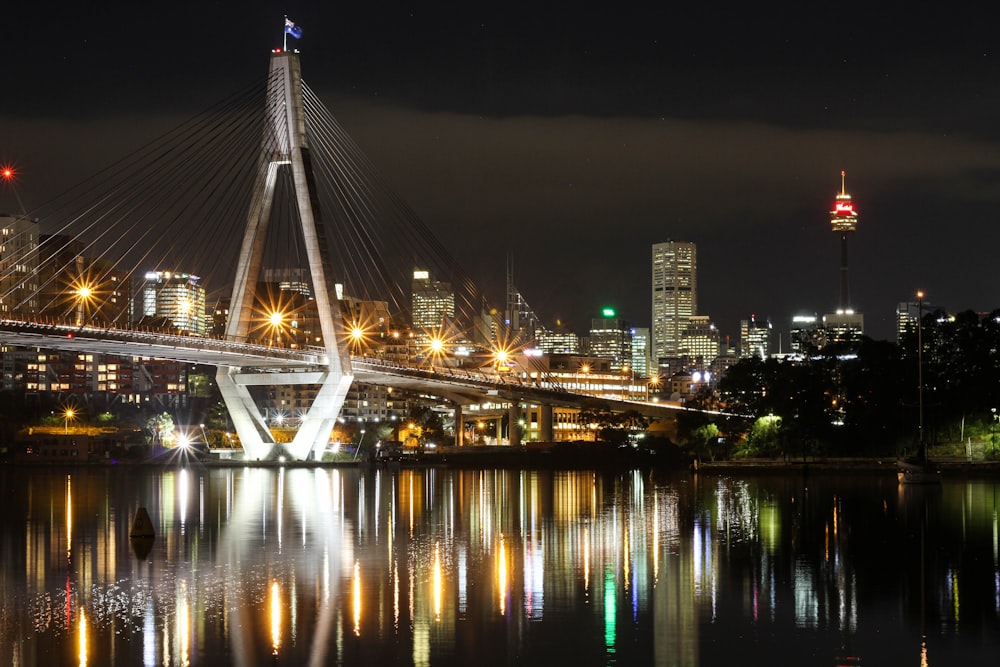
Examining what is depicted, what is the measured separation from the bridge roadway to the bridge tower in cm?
84

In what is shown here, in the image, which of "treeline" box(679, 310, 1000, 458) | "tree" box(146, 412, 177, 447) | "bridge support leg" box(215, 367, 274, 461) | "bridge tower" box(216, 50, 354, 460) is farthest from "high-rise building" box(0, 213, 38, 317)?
"treeline" box(679, 310, 1000, 458)

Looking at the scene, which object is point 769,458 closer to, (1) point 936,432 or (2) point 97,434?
(1) point 936,432

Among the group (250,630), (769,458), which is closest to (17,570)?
(250,630)

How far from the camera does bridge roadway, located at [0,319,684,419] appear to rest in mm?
56344

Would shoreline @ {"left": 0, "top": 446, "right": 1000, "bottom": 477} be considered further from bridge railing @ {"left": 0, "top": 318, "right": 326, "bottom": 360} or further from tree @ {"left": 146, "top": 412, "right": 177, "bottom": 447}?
tree @ {"left": 146, "top": 412, "right": 177, "bottom": 447}

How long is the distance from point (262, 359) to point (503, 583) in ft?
149

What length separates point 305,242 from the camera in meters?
59.6

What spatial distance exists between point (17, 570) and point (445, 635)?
32.6ft

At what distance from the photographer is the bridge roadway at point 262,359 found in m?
56.3

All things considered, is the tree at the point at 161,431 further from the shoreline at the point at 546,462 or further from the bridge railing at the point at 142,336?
the bridge railing at the point at 142,336

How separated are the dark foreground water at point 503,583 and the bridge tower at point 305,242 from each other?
21.1 metres


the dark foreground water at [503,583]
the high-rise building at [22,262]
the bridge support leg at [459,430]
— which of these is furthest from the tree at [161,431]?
the dark foreground water at [503,583]

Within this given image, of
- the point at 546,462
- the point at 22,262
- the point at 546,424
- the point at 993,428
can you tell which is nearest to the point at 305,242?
the point at 546,462

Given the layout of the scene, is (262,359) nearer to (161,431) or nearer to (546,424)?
(161,431)
